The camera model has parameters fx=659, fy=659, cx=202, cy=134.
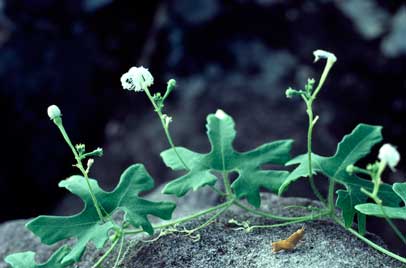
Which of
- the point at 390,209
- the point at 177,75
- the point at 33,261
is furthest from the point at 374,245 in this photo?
the point at 177,75

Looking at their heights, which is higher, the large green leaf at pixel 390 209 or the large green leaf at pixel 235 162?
the large green leaf at pixel 235 162

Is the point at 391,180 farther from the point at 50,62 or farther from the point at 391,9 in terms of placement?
Result: the point at 50,62

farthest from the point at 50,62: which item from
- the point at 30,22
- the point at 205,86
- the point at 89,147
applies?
the point at 205,86

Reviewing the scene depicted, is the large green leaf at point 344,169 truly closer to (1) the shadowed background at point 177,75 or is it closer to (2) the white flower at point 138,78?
(2) the white flower at point 138,78

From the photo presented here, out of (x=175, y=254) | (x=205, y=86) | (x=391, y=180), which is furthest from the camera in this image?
(x=205, y=86)

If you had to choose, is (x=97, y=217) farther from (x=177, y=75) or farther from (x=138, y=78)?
(x=177, y=75)

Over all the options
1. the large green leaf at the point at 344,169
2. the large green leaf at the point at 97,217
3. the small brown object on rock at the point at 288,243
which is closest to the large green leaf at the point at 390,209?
the large green leaf at the point at 344,169
